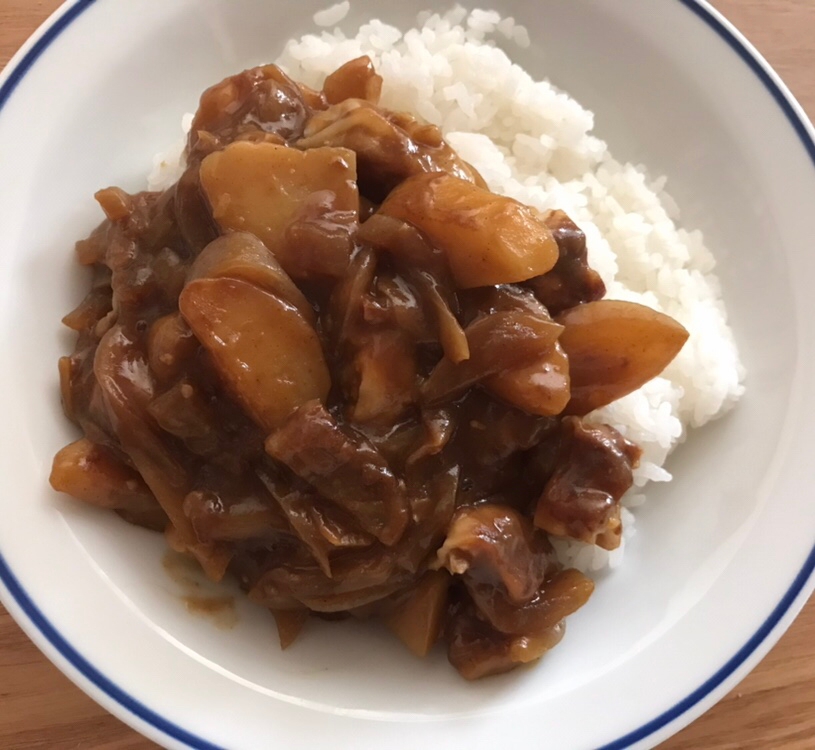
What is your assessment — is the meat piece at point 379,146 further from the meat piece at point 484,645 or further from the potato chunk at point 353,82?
the meat piece at point 484,645

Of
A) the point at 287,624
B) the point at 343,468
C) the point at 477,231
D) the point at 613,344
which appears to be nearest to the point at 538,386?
the point at 613,344

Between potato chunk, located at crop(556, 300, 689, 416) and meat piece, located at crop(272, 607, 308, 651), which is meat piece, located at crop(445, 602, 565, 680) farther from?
potato chunk, located at crop(556, 300, 689, 416)

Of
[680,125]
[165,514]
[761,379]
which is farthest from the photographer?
[680,125]

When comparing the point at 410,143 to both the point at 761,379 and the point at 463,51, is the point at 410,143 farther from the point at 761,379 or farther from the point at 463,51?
the point at 761,379

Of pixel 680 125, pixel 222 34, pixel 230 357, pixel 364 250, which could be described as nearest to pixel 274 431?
pixel 230 357

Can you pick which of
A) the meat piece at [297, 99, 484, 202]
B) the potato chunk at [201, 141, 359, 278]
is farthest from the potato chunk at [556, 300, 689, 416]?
the potato chunk at [201, 141, 359, 278]

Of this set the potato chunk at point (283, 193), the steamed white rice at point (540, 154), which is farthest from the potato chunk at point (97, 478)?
the steamed white rice at point (540, 154)
